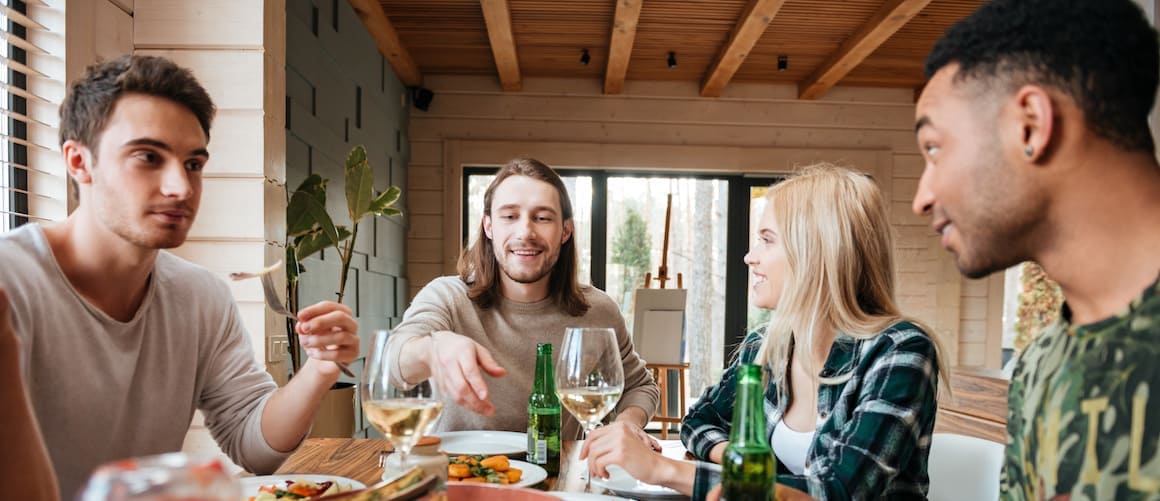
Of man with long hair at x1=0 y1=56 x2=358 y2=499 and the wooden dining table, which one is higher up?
man with long hair at x1=0 y1=56 x2=358 y2=499

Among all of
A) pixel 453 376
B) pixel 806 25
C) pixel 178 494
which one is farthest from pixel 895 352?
pixel 806 25

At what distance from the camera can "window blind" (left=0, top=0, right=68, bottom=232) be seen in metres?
1.66

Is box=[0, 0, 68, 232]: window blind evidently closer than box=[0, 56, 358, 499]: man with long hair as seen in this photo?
No

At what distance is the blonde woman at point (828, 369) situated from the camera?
44.2 inches

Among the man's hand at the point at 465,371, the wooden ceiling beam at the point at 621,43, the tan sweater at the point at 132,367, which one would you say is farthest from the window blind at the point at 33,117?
the wooden ceiling beam at the point at 621,43

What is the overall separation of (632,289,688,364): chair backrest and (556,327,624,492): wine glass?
11.6ft

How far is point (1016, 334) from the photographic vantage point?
729cm

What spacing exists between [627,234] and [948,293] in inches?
94.3

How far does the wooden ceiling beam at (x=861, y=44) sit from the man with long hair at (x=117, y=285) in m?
3.34

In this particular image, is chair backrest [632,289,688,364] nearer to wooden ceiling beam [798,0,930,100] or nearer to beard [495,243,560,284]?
wooden ceiling beam [798,0,930,100]

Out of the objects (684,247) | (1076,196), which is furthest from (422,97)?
(1076,196)

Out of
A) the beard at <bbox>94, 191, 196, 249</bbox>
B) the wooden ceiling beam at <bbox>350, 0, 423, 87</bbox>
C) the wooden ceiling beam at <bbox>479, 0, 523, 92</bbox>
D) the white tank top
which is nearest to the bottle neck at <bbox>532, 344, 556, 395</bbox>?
the white tank top

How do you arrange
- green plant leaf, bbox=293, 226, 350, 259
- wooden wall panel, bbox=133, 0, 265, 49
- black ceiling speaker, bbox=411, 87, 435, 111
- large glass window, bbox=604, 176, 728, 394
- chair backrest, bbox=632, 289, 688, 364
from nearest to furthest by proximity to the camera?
wooden wall panel, bbox=133, 0, 265, 49 → green plant leaf, bbox=293, 226, 350, 259 → chair backrest, bbox=632, 289, 688, 364 → black ceiling speaker, bbox=411, 87, 435, 111 → large glass window, bbox=604, 176, 728, 394

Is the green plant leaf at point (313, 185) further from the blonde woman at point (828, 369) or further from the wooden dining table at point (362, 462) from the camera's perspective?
the blonde woman at point (828, 369)
